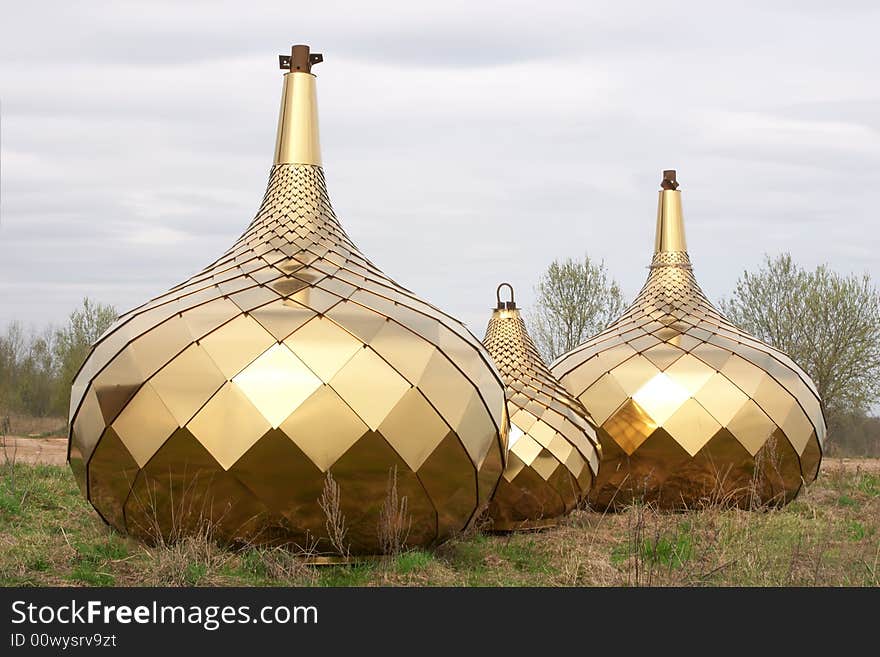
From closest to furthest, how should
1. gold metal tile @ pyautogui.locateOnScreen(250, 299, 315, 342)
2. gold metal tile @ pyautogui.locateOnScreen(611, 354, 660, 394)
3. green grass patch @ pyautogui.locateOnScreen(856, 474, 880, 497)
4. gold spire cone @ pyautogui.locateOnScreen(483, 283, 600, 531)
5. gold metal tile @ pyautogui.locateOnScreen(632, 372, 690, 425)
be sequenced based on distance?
gold metal tile @ pyautogui.locateOnScreen(250, 299, 315, 342), gold spire cone @ pyautogui.locateOnScreen(483, 283, 600, 531), gold metal tile @ pyautogui.locateOnScreen(632, 372, 690, 425), gold metal tile @ pyautogui.locateOnScreen(611, 354, 660, 394), green grass patch @ pyautogui.locateOnScreen(856, 474, 880, 497)

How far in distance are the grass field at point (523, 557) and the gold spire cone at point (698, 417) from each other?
0.53 metres

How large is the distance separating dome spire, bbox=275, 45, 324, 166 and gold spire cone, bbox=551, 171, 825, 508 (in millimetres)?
5045

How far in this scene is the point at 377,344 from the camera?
306 inches

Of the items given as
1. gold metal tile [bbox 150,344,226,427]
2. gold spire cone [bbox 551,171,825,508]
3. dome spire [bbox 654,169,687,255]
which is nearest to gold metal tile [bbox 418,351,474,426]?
gold metal tile [bbox 150,344,226,427]

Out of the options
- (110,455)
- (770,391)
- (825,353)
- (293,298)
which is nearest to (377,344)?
(293,298)

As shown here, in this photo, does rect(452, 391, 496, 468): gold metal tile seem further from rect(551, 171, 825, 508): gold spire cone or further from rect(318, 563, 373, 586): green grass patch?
rect(551, 171, 825, 508): gold spire cone

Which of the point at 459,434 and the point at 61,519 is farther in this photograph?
the point at 61,519

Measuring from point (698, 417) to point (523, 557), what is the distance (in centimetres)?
398

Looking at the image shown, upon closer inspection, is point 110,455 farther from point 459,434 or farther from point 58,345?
point 58,345

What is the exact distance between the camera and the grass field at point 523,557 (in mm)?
7195

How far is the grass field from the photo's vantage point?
283 inches

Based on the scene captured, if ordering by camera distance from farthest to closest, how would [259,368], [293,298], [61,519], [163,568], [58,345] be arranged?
[58,345]
[61,519]
[293,298]
[259,368]
[163,568]

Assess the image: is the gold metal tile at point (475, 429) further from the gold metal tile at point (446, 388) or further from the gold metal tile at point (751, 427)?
the gold metal tile at point (751, 427)

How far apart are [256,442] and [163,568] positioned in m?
1.02
